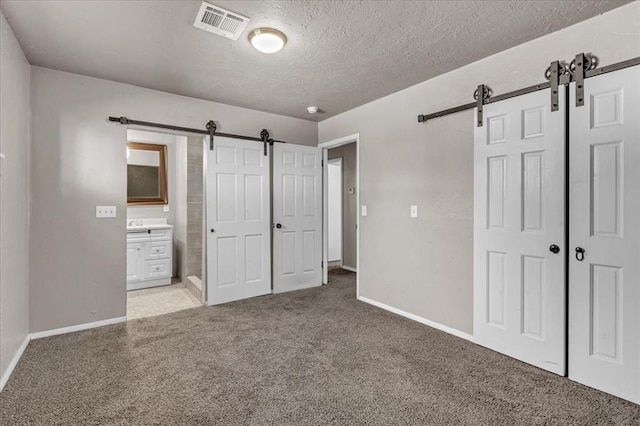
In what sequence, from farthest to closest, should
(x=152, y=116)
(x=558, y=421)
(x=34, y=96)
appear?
(x=152, y=116) < (x=34, y=96) < (x=558, y=421)

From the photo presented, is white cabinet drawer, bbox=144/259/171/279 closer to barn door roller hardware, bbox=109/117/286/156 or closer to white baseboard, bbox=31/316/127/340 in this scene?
white baseboard, bbox=31/316/127/340

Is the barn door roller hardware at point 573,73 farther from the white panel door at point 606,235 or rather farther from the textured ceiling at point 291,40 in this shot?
the textured ceiling at point 291,40

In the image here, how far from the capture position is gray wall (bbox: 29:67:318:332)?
9.50ft

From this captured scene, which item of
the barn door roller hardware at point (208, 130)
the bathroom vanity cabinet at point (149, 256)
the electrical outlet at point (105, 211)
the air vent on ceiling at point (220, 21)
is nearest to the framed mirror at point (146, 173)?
the bathroom vanity cabinet at point (149, 256)

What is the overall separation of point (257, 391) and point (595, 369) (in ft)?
7.30

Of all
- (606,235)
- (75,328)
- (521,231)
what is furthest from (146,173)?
(606,235)

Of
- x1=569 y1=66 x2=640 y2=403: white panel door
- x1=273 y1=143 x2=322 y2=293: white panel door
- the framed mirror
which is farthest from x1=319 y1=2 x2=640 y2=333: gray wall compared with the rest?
the framed mirror

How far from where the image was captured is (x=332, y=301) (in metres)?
3.97

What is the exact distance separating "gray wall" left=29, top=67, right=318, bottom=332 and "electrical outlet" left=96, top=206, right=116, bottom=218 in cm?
5

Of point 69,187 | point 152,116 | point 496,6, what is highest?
point 496,6

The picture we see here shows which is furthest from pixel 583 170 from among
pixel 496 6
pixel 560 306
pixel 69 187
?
pixel 69 187

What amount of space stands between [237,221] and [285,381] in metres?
2.27

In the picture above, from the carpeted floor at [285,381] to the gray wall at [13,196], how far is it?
32 centimetres

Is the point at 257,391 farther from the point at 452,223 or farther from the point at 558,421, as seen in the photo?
the point at 452,223
